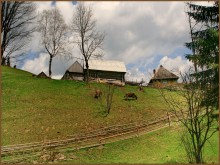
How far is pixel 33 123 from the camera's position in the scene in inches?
1108

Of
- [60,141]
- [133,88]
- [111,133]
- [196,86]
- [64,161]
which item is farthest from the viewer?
[133,88]

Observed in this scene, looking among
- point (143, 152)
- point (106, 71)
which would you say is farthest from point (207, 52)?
point (106, 71)

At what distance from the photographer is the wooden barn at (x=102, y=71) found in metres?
57.2

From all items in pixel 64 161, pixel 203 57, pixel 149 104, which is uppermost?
pixel 203 57

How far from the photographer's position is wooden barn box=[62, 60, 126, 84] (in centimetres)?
5719

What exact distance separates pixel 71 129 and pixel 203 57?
13.0 metres

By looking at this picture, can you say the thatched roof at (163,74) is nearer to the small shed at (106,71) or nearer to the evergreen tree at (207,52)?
the small shed at (106,71)

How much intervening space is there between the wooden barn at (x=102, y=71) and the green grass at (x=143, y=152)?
31.2 m

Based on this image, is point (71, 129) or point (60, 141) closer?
point (60, 141)

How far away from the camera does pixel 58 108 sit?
32.2 metres

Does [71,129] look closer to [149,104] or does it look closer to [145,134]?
[145,134]

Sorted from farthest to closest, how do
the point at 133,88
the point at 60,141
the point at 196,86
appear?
the point at 133,88 < the point at 60,141 < the point at 196,86

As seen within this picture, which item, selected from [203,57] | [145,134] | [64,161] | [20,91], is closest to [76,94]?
[20,91]

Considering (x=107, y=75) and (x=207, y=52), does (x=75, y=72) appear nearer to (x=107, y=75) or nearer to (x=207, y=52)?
(x=107, y=75)
